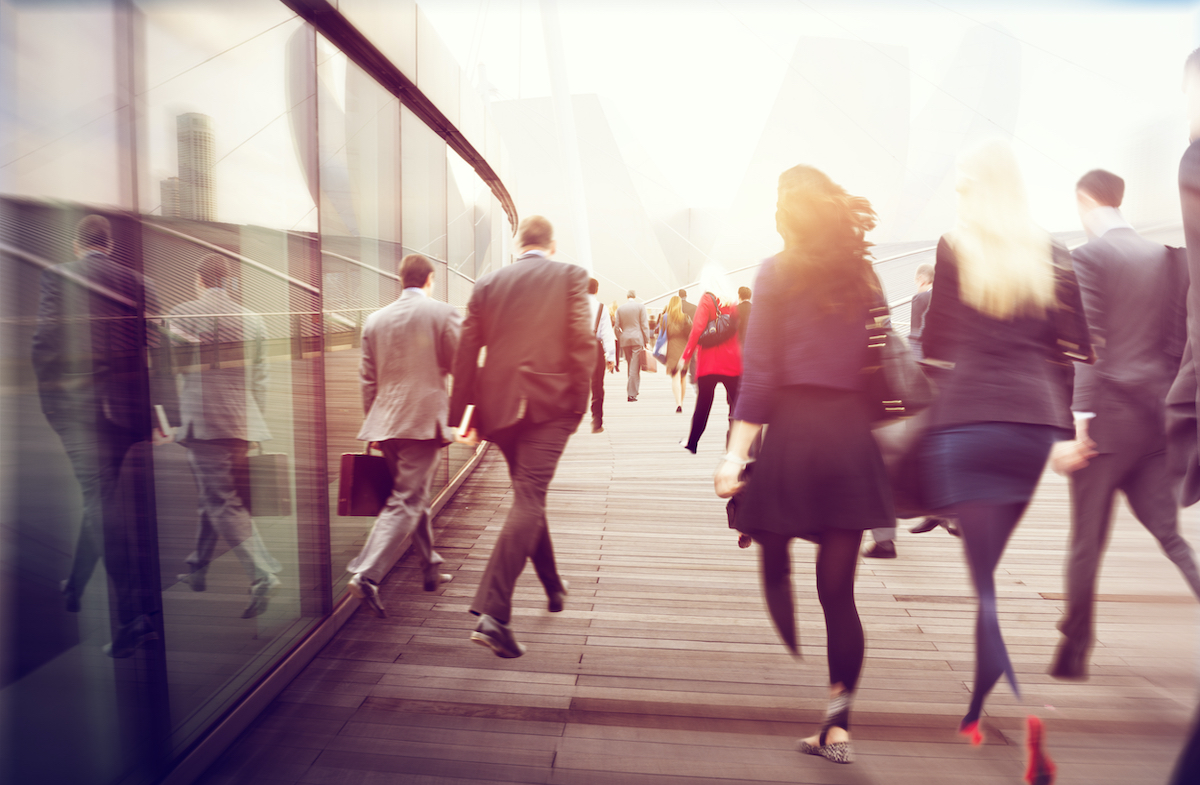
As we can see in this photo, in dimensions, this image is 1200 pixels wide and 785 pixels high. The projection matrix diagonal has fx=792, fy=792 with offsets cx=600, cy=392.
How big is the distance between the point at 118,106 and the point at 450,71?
4377 mm

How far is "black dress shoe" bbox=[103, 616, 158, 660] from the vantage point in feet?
6.63

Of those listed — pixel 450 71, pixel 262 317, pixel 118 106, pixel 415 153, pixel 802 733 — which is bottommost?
pixel 802 733

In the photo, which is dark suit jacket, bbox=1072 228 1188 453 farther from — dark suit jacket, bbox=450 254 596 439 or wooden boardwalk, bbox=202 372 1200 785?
dark suit jacket, bbox=450 254 596 439

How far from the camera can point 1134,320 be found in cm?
277

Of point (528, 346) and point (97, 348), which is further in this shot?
point (528, 346)

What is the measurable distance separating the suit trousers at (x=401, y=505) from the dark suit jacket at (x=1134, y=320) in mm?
2879

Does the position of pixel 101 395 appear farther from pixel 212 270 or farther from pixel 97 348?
pixel 212 270

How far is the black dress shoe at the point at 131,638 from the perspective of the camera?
2020 millimetres

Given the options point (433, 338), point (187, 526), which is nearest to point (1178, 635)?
point (433, 338)

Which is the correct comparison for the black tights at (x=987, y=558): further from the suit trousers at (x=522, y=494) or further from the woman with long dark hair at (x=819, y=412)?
the suit trousers at (x=522, y=494)

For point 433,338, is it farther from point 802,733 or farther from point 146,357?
point 802,733

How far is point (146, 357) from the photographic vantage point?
2176mm

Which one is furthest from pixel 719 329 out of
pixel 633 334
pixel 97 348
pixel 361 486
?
pixel 633 334

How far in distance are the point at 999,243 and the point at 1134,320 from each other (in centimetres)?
85
